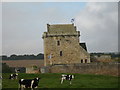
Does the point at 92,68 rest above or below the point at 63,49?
below

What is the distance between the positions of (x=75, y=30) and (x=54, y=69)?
30.6 ft

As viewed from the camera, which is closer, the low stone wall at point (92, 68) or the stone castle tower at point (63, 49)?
the low stone wall at point (92, 68)

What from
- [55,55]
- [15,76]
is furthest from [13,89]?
[55,55]

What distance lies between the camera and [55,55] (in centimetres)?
3994

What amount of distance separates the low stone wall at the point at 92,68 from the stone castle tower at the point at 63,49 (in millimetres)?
6573

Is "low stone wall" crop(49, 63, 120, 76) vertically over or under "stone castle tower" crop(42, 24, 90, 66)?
under

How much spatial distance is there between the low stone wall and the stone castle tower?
657 cm

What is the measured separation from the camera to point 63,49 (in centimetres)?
3997

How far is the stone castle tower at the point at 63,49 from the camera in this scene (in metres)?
39.9

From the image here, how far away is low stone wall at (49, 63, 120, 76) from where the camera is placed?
101ft

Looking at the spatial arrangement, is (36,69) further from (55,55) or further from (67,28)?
(67,28)

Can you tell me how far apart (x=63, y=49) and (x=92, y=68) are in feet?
30.6

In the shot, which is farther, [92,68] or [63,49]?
[63,49]

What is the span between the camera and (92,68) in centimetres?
3150
